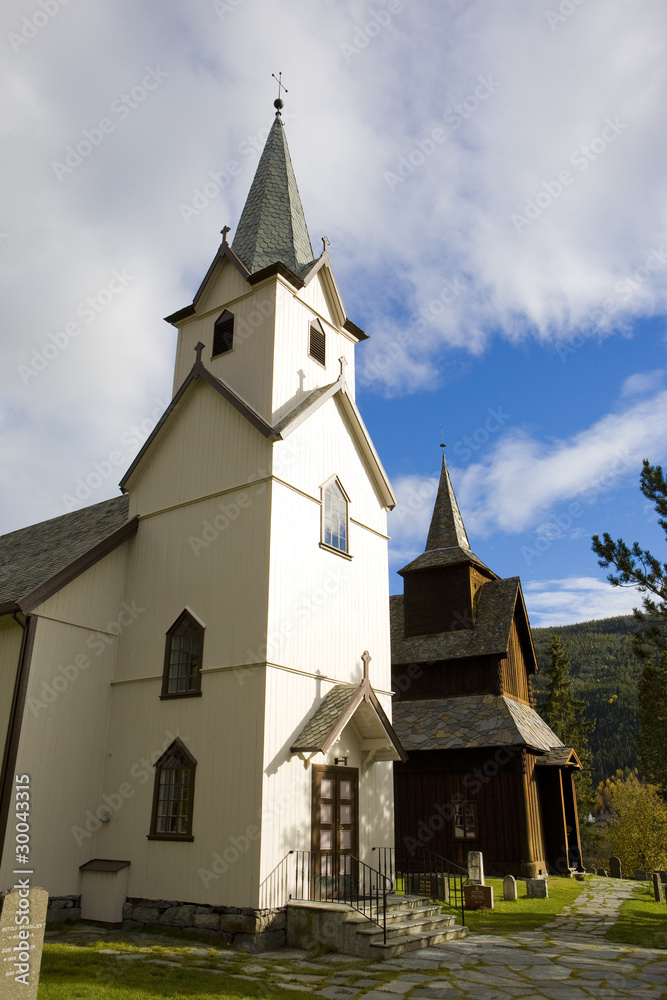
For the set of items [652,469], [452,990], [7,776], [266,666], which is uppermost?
[652,469]

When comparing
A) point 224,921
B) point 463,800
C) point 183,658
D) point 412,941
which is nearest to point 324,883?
point 224,921

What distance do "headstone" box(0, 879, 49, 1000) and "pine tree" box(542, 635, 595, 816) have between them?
130ft

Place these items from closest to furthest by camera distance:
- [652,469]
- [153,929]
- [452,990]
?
[452,990] < [153,929] < [652,469]

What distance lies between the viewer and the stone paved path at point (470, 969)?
353 inches

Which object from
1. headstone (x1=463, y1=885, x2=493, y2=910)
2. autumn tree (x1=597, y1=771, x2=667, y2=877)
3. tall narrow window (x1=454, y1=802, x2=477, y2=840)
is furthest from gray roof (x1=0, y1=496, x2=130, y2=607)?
autumn tree (x1=597, y1=771, x2=667, y2=877)

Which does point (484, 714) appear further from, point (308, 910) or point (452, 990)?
point (452, 990)

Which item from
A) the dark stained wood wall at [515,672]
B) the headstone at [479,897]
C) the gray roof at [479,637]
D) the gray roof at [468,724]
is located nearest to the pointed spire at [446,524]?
the gray roof at [479,637]

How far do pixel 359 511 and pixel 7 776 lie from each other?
29.8 ft

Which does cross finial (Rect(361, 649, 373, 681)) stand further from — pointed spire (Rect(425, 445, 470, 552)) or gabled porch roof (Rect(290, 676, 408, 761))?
pointed spire (Rect(425, 445, 470, 552))

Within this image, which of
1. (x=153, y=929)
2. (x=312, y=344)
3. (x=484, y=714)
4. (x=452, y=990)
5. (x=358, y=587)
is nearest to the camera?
(x=452, y=990)

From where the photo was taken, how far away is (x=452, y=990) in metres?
9.08

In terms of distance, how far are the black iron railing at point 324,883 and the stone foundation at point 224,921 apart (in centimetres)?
26

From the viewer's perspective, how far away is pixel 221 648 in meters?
14.1

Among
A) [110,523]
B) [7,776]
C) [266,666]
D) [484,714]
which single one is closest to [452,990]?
[266,666]
